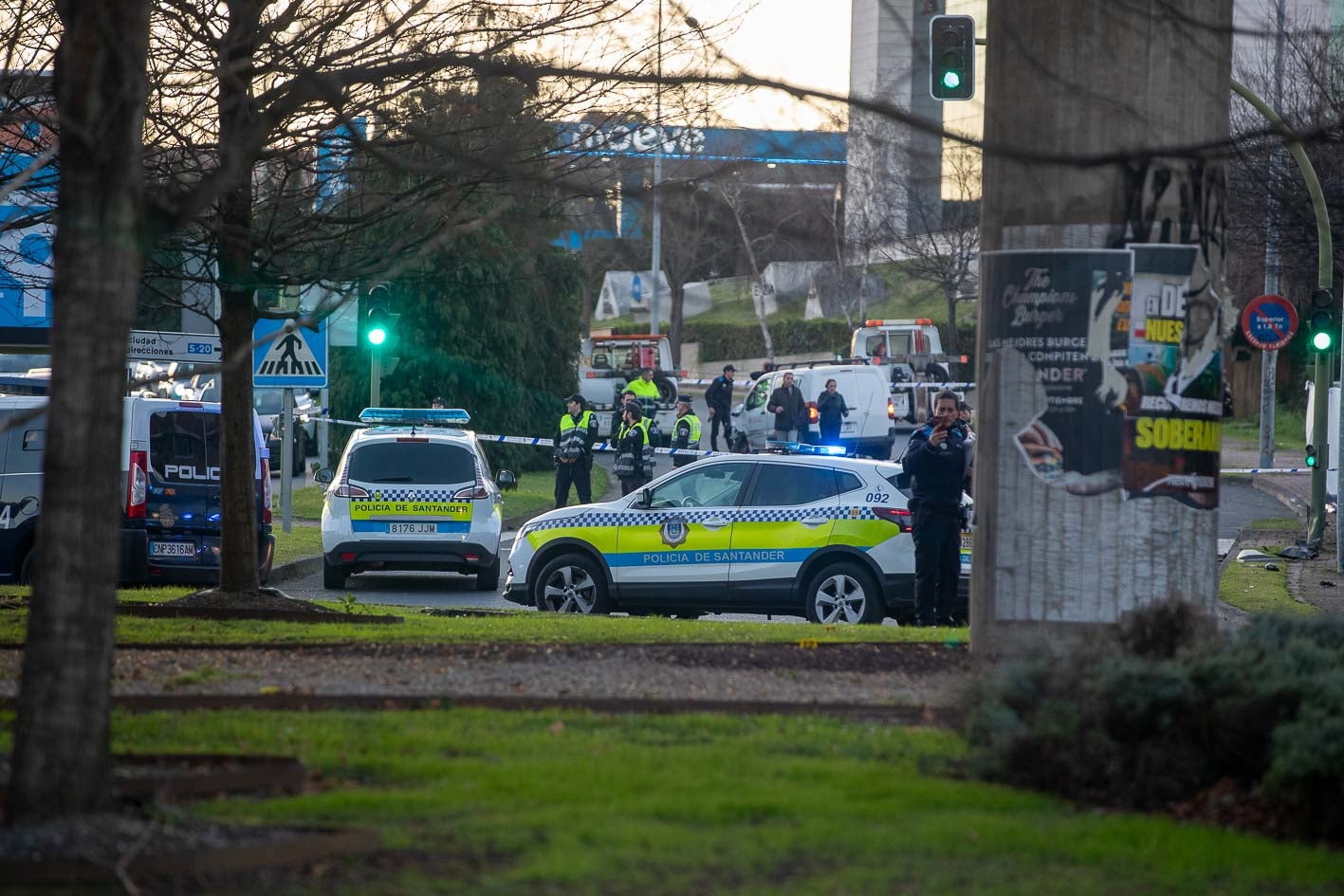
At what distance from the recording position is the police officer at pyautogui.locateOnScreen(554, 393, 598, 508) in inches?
874

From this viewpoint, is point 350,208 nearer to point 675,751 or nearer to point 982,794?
point 675,751

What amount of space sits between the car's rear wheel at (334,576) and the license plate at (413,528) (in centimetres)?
71

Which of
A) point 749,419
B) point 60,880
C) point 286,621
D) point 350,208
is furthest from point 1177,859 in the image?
point 749,419

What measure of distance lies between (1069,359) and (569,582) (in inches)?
266

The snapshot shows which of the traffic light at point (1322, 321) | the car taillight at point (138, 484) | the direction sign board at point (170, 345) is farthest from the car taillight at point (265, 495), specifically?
the traffic light at point (1322, 321)

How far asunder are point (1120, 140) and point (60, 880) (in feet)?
20.5

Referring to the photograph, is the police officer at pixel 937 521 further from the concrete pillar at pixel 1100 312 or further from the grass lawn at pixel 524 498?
the grass lawn at pixel 524 498

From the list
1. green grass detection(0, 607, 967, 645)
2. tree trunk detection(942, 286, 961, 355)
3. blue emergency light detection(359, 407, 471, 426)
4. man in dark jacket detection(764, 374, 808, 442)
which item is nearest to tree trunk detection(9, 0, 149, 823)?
green grass detection(0, 607, 967, 645)

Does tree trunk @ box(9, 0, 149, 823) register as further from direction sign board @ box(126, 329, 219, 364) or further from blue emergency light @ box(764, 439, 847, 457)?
direction sign board @ box(126, 329, 219, 364)

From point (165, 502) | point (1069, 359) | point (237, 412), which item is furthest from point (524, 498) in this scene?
point (1069, 359)

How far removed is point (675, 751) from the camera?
630cm

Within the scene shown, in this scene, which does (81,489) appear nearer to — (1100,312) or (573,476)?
(1100,312)

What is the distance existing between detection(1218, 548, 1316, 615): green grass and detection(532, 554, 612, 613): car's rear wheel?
574 cm

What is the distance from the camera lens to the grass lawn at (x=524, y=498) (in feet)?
84.9
